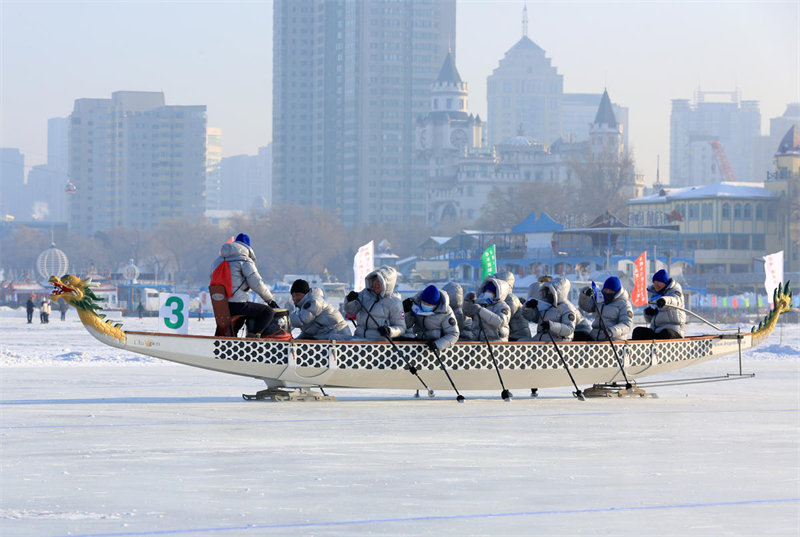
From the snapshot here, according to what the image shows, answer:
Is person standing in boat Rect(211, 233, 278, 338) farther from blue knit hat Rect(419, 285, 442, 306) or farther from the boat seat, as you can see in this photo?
blue knit hat Rect(419, 285, 442, 306)

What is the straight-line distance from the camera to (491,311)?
15641mm

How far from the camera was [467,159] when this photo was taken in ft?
649

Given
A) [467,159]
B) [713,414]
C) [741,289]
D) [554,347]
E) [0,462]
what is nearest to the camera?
[0,462]

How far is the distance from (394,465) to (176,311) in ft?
31.8

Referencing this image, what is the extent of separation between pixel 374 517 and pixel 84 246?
16868cm

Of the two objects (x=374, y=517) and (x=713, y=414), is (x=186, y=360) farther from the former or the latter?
(x=374, y=517)

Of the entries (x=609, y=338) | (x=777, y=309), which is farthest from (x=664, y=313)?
(x=777, y=309)

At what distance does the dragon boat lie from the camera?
1409 cm

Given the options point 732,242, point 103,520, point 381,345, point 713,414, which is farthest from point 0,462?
point 732,242

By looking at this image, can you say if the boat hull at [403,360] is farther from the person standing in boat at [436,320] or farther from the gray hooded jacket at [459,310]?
the gray hooded jacket at [459,310]

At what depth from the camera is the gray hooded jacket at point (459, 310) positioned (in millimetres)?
15641

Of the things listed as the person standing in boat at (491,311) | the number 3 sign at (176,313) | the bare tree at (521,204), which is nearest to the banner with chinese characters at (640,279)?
the number 3 sign at (176,313)

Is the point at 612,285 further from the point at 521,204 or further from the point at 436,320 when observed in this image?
the point at 521,204

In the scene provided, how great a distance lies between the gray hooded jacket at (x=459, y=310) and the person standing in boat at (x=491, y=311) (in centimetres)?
6
